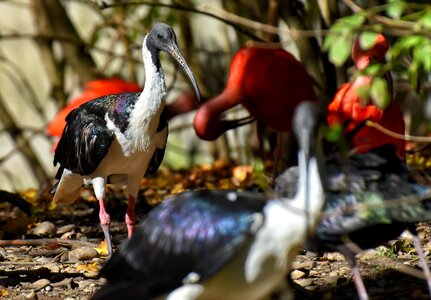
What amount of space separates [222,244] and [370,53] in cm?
264

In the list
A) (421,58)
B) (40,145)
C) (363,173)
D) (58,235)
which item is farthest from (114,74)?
(421,58)

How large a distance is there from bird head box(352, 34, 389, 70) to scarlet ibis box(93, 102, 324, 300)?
206 cm

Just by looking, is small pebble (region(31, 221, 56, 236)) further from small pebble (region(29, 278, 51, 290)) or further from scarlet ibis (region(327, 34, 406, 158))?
scarlet ibis (region(327, 34, 406, 158))

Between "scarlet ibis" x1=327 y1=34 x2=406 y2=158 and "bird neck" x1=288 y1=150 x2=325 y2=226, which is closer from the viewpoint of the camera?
"bird neck" x1=288 y1=150 x2=325 y2=226

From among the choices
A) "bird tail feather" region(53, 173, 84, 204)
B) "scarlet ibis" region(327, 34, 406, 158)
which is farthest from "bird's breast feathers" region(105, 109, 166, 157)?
"scarlet ibis" region(327, 34, 406, 158)

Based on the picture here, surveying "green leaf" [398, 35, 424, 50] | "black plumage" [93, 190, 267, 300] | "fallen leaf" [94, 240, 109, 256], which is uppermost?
"green leaf" [398, 35, 424, 50]

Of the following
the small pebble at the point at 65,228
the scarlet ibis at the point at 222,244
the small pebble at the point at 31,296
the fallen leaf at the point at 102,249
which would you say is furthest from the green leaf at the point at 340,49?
the small pebble at the point at 65,228

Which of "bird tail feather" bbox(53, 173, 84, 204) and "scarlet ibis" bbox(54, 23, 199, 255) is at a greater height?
"scarlet ibis" bbox(54, 23, 199, 255)

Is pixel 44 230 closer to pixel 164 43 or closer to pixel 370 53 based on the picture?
pixel 164 43

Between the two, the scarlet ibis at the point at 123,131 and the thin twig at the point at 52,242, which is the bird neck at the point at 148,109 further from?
the thin twig at the point at 52,242

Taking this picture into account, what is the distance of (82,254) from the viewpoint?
5.98 m

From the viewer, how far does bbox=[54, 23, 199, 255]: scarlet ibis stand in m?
5.95

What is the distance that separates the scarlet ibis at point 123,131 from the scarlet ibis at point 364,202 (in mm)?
1492

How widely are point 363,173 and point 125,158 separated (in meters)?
1.96
